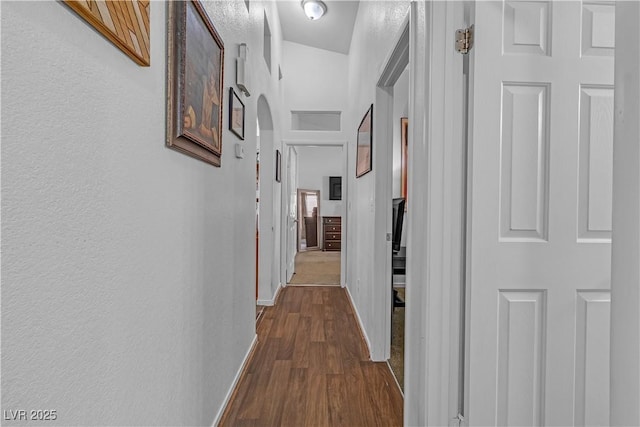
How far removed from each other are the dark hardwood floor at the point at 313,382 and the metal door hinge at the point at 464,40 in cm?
174

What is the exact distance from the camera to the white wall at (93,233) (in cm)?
54

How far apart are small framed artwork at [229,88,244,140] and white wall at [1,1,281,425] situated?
0.58 meters

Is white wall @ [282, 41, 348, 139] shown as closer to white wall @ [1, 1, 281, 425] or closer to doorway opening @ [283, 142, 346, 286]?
doorway opening @ [283, 142, 346, 286]

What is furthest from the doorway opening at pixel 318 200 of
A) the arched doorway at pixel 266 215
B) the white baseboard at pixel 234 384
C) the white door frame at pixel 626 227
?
the white door frame at pixel 626 227

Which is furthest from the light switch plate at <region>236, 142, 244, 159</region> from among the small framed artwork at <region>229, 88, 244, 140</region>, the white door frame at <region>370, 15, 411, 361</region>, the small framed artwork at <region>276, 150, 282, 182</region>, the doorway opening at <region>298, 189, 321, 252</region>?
the doorway opening at <region>298, 189, 321, 252</region>

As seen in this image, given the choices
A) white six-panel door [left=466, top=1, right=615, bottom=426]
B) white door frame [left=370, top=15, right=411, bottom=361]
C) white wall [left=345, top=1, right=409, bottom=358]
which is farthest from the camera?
white door frame [left=370, top=15, right=411, bottom=361]

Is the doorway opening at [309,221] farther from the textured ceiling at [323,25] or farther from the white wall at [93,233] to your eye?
the white wall at [93,233]

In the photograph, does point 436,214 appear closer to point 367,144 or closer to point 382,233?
point 382,233

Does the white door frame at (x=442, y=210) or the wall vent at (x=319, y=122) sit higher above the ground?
the wall vent at (x=319, y=122)

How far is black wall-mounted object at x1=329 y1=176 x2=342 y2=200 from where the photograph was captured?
855cm

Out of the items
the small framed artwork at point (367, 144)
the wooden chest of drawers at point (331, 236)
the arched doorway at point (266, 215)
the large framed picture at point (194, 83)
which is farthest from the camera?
the wooden chest of drawers at point (331, 236)

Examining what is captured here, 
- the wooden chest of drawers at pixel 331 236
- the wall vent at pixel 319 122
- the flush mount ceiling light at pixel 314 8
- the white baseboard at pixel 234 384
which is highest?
the flush mount ceiling light at pixel 314 8

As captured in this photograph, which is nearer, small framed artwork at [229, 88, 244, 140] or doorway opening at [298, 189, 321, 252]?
small framed artwork at [229, 88, 244, 140]

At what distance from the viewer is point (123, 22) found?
2.55 feet
